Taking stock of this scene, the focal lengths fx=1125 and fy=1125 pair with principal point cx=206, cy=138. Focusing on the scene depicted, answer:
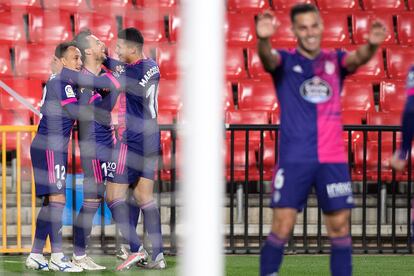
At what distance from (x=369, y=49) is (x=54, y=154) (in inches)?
109

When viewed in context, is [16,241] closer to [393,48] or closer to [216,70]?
[393,48]

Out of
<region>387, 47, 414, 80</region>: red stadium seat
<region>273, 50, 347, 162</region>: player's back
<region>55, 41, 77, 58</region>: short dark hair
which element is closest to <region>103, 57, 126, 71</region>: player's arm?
<region>55, 41, 77, 58</region>: short dark hair

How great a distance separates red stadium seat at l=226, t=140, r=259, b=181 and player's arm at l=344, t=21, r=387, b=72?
371 cm

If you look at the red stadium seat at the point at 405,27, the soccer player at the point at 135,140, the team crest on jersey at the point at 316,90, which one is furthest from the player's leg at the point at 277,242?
the red stadium seat at the point at 405,27

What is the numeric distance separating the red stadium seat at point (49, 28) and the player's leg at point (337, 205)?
17.4 ft

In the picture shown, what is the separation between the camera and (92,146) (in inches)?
A: 297

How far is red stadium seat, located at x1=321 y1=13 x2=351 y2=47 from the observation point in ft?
34.2

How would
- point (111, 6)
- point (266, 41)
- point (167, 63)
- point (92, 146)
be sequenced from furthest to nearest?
1. point (111, 6)
2. point (167, 63)
3. point (92, 146)
4. point (266, 41)

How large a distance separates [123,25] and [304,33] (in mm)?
5259

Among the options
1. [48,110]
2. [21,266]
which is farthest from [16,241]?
[48,110]

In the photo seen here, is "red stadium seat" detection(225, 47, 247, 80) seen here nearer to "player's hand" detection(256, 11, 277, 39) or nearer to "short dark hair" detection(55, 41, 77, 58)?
"short dark hair" detection(55, 41, 77, 58)

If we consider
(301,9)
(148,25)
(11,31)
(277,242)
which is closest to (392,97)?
(148,25)

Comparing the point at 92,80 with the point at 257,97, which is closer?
the point at 92,80

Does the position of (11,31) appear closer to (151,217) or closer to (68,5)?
(68,5)
